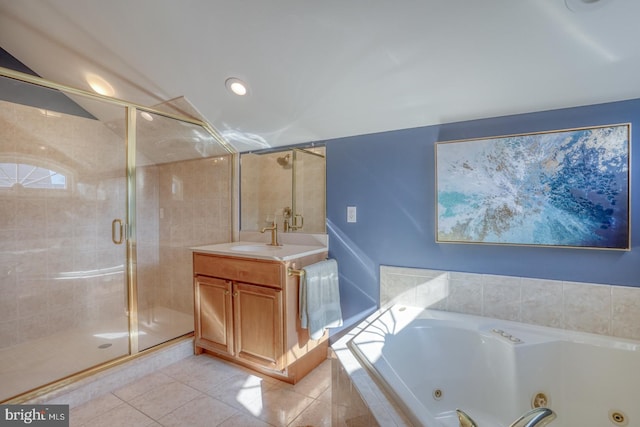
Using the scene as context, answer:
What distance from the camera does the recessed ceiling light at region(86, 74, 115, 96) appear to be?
2477mm

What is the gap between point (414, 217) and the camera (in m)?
2.06

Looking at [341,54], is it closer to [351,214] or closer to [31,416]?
[351,214]

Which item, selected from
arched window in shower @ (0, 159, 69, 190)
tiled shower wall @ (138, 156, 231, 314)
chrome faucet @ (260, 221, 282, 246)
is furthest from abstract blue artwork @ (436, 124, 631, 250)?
arched window in shower @ (0, 159, 69, 190)

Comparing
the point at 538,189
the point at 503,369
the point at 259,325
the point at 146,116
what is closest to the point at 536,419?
the point at 503,369

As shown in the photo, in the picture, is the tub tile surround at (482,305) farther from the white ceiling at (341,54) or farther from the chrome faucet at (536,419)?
the white ceiling at (341,54)

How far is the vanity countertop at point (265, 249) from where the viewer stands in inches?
80.2

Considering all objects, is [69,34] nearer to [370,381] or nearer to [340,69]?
[340,69]

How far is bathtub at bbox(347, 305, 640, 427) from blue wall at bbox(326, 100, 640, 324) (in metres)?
0.35

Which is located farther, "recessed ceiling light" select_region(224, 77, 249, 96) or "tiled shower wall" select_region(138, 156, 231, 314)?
"tiled shower wall" select_region(138, 156, 231, 314)

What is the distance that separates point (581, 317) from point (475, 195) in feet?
2.79

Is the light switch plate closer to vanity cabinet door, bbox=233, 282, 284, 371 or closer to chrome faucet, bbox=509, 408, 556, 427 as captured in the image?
vanity cabinet door, bbox=233, 282, 284, 371

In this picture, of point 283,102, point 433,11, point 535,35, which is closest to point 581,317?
point 535,35

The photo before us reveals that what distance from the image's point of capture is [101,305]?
2891 mm

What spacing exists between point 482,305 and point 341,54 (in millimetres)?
1716
